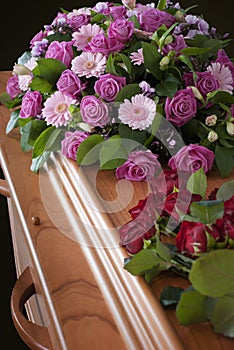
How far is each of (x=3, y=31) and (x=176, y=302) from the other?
85.7 inches

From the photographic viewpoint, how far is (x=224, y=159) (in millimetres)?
1376

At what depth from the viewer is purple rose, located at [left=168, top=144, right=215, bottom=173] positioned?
1.30 meters

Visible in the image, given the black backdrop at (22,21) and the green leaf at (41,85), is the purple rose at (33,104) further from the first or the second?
the black backdrop at (22,21)

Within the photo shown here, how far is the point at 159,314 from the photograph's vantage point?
91cm

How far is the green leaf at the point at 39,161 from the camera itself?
1.47 metres

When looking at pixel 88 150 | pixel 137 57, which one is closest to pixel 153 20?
pixel 137 57

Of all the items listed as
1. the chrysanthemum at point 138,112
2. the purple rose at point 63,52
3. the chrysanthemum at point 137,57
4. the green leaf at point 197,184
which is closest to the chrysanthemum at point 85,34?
the purple rose at point 63,52

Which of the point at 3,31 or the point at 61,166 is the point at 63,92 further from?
the point at 3,31

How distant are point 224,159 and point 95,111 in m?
0.29

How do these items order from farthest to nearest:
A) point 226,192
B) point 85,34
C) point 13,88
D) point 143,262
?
point 13,88 → point 85,34 → point 226,192 → point 143,262

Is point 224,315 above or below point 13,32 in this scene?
above

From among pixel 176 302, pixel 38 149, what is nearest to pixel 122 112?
pixel 38 149

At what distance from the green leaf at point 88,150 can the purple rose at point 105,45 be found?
21 cm

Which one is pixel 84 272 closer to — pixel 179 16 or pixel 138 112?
pixel 138 112
